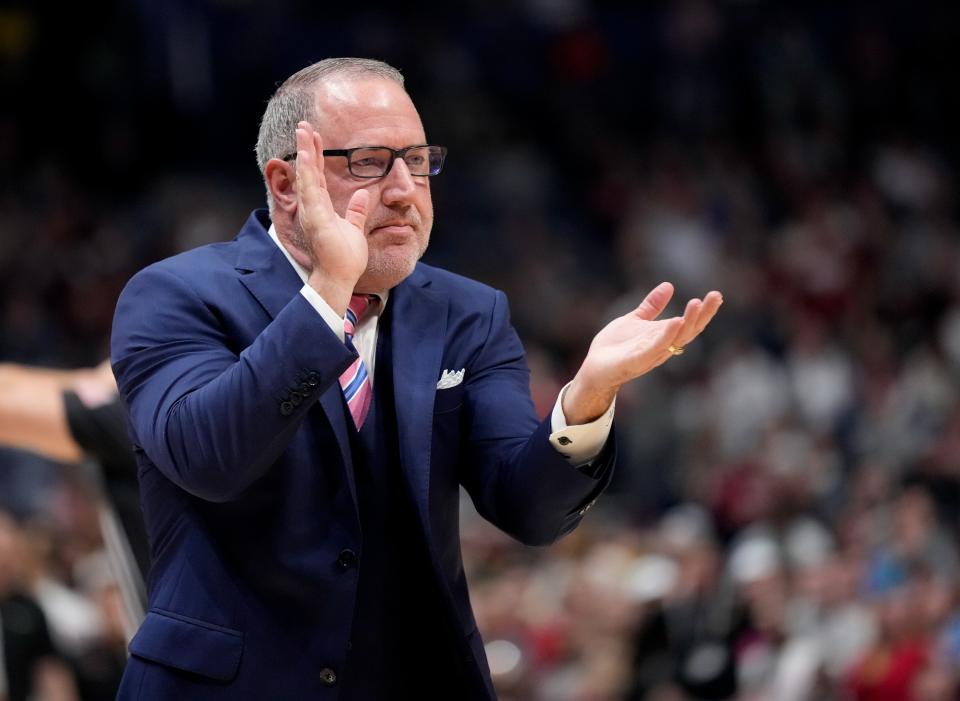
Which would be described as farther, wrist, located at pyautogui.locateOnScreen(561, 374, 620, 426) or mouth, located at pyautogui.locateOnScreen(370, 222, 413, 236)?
mouth, located at pyautogui.locateOnScreen(370, 222, 413, 236)

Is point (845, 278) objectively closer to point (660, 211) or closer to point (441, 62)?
point (660, 211)

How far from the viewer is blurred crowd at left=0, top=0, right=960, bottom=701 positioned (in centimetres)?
938

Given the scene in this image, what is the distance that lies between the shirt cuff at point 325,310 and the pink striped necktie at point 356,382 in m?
0.22

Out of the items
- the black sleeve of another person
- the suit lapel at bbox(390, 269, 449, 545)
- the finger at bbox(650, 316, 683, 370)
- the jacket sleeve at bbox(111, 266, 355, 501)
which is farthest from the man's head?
the black sleeve of another person

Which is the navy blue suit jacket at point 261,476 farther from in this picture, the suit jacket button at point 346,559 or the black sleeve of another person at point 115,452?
the black sleeve of another person at point 115,452

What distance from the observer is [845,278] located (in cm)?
1355

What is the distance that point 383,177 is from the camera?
10.3ft

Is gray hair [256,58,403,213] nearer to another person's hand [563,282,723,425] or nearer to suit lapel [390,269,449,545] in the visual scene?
suit lapel [390,269,449,545]

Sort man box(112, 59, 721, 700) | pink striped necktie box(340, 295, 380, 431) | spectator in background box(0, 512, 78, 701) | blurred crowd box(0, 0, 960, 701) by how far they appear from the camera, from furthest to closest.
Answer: blurred crowd box(0, 0, 960, 701)
spectator in background box(0, 512, 78, 701)
pink striped necktie box(340, 295, 380, 431)
man box(112, 59, 721, 700)

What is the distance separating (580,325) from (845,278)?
7.99 feet

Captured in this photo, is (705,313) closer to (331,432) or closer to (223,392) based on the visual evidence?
(331,432)

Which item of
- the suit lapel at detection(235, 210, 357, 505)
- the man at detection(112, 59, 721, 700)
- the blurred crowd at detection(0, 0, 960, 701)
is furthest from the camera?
the blurred crowd at detection(0, 0, 960, 701)

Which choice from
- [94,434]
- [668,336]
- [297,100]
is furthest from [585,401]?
[94,434]

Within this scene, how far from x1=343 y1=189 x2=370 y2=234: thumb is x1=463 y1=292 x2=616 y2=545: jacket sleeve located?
1.68 feet
